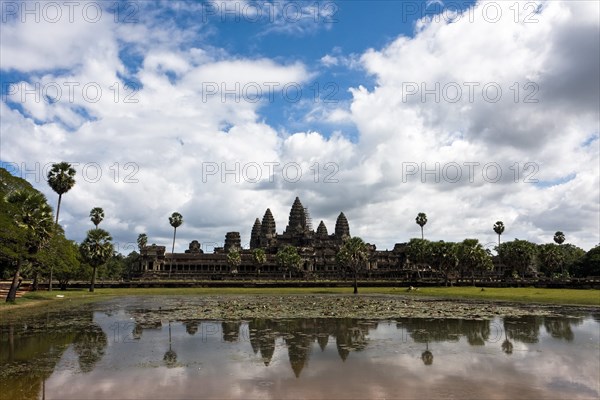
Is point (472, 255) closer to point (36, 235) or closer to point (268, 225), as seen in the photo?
point (36, 235)

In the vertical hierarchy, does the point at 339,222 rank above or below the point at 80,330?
above

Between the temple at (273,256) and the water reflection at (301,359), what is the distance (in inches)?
3697

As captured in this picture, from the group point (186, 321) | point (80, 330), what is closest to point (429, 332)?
point (186, 321)

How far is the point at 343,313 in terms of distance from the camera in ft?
124

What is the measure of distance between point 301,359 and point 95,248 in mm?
55793

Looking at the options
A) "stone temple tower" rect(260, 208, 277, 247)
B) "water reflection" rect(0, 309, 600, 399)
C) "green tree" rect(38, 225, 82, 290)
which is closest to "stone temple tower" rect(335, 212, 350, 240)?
"stone temple tower" rect(260, 208, 277, 247)

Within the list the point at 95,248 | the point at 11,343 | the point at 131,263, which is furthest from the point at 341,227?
the point at 11,343

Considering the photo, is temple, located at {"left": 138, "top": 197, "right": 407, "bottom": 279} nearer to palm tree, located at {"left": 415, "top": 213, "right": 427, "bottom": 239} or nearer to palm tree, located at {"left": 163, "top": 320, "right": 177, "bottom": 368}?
palm tree, located at {"left": 415, "top": 213, "right": 427, "bottom": 239}

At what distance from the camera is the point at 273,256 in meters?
148

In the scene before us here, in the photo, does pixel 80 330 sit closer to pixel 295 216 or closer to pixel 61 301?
pixel 61 301

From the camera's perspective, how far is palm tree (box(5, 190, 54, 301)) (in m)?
45.4

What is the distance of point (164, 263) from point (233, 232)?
37.1 metres

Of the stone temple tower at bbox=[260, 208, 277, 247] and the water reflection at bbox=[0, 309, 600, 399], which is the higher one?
the stone temple tower at bbox=[260, 208, 277, 247]

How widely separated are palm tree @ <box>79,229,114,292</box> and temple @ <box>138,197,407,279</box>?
52.5 metres
